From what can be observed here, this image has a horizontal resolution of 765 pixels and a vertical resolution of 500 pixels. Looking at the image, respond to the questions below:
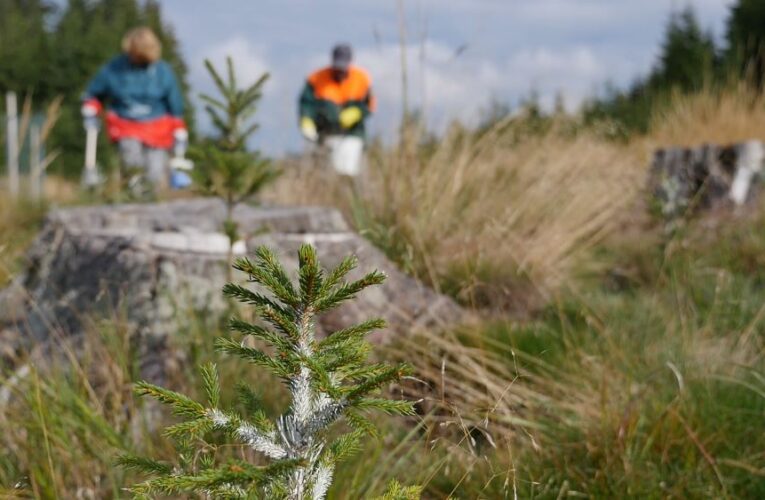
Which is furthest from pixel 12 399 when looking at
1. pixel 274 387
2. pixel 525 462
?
pixel 525 462

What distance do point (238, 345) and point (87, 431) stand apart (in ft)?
4.73

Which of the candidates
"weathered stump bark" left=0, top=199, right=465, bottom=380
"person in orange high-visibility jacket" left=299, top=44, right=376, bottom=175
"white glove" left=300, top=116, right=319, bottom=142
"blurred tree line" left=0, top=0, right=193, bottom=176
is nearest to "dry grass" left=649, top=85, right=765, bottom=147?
"person in orange high-visibility jacket" left=299, top=44, right=376, bottom=175

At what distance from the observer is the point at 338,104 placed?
8.87 m

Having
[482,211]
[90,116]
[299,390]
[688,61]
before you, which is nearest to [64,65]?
[688,61]

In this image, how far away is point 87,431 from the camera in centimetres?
225

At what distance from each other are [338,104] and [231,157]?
6.13m

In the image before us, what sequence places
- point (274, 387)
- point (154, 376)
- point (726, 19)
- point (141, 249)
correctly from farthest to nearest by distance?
1. point (726, 19)
2. point (141, 249)
3. point (154, 376)
4. point (274, 387)

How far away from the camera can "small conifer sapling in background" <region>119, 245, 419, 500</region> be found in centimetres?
92

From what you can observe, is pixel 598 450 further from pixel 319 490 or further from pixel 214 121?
pixel 214 121

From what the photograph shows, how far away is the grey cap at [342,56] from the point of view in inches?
340

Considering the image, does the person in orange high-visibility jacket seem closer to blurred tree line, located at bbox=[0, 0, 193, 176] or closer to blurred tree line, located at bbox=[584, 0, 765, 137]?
blurred tree line, located at bbox=[584, 0, 765, 137]

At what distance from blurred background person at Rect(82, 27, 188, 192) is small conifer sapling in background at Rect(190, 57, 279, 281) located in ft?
16.6

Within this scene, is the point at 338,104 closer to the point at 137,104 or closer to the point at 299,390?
the point at 137,104

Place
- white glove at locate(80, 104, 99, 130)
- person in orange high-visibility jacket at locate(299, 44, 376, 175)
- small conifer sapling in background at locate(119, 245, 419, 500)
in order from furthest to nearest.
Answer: person in orange high-visibility jacket at locate(299, 44, 376, 175) < white glove at locate(80, 104, 99, 130) < small conifer sapling in background at locate(119, 245, 419, 500)
